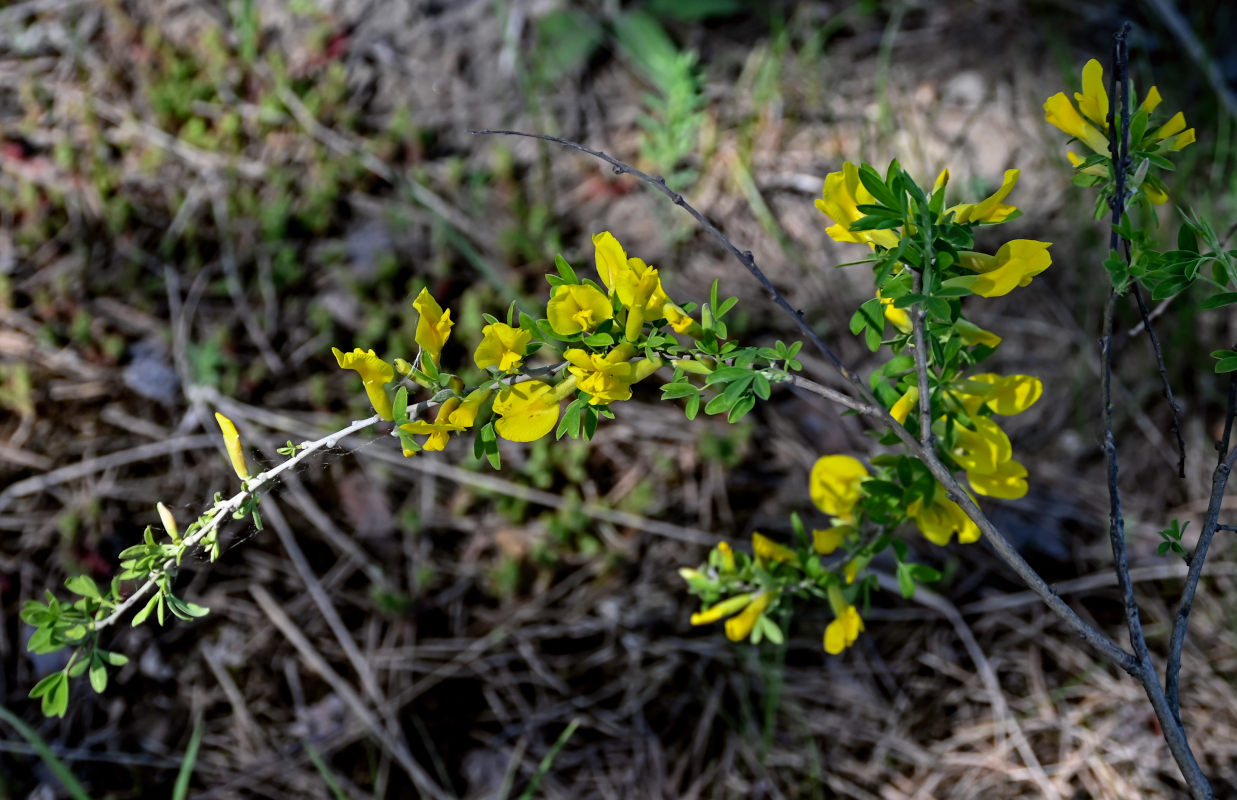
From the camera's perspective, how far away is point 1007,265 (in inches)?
37.0

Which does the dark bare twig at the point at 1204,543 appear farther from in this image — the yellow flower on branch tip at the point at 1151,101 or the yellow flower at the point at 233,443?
the yellow flower at the point at 233,443

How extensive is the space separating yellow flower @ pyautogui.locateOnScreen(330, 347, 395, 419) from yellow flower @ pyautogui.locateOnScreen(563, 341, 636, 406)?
0.19m

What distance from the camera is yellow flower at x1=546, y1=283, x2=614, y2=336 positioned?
918 millimetres

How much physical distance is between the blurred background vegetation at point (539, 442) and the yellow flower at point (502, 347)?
571 millimetres

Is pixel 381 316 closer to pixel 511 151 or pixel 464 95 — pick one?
pixel 511 151

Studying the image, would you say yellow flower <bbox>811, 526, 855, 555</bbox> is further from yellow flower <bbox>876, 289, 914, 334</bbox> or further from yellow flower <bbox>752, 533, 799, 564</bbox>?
yellow flower <bbox>876, 289, 914, 334</bbox>

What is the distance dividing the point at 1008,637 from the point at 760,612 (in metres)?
1.00

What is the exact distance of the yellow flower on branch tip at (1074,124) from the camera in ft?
3.18

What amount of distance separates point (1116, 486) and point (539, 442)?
1.39 meters

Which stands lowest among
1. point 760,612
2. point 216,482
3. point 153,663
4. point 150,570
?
point 153,663

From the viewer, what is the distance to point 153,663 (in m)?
1.99

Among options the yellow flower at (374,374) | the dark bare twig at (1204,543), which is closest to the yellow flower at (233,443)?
the yellow flower at (374,374)

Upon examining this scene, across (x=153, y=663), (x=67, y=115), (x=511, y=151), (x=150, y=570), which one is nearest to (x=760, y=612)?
(x=150, y=570)

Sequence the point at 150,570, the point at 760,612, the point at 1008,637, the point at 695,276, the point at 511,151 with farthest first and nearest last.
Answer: the point at 511,151 < the point at 695,276 < the point at 1008,637 < the point at 760,612 < the point at 150,570
